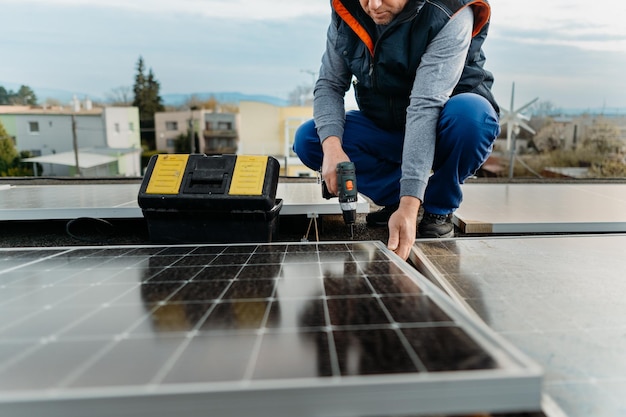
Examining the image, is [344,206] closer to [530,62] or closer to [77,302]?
[77,302]

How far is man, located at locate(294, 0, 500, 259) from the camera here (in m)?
1.69

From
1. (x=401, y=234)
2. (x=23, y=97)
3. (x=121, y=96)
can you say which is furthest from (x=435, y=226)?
(x=121, y=96)

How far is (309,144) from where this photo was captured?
234 centimetres

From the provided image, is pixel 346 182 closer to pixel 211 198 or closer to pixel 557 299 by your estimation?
pixel 211 198

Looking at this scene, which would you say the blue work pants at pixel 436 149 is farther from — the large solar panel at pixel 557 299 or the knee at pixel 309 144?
the large solar panel at pixel 557 299

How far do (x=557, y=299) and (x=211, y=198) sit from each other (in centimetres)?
125

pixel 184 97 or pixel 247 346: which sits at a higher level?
pixel 184 97

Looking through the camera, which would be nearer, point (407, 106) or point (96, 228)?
point (407, 106)

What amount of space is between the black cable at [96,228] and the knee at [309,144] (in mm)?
1112

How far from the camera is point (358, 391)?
531 mm

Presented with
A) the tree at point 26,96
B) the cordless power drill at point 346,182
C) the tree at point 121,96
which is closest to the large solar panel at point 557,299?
the cordless power drill at point 346,182

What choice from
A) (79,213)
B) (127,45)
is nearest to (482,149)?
(79,213)

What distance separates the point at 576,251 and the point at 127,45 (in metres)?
59.3

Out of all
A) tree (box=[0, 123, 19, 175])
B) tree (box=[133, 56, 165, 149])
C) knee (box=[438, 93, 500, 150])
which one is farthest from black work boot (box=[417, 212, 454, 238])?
tree (box=[133, 56, 165, 149])
